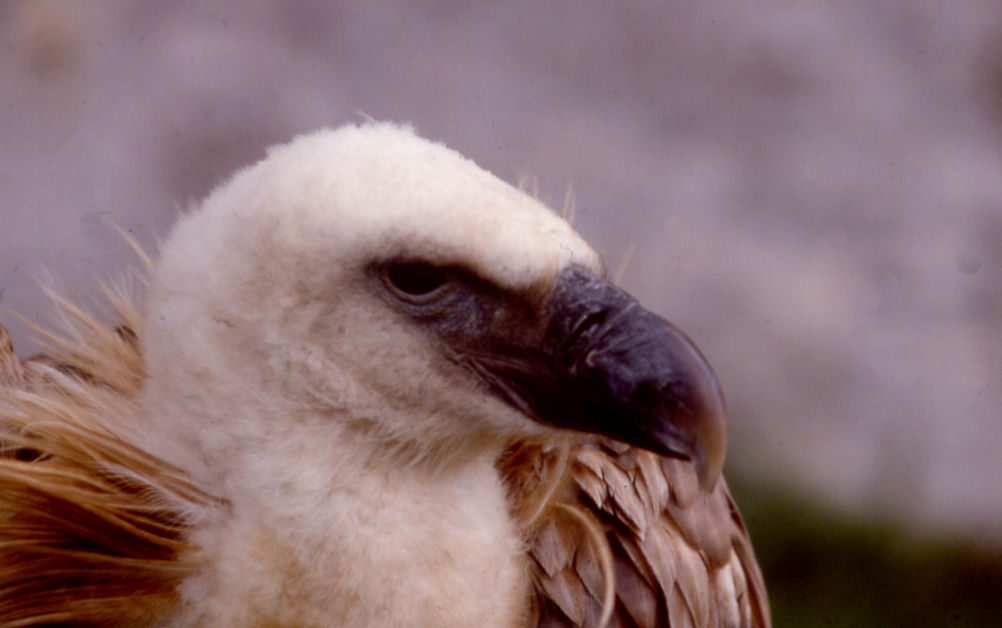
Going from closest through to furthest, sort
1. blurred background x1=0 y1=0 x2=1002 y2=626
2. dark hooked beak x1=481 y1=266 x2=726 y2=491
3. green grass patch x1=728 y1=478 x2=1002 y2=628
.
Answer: dark hooked beak x1=481 y1=266 x2=726 y2=491
green grass patch x1=728 y1=478 x2=1002 y2=628
blurred background x1=0 y1=0 x2=1002 y2=626

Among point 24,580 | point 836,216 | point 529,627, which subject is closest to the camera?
point 24,580

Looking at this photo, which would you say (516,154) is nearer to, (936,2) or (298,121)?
(298,121)

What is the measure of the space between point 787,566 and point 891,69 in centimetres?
136

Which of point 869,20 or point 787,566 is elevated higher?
point 869,20

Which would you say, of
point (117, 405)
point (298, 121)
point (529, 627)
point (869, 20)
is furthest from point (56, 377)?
point (869, 20)

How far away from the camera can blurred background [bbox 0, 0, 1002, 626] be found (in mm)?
2432

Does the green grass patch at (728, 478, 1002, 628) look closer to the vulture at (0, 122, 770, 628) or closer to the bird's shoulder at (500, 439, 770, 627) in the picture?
the bird's shoulder at (500, 439, 770, 627)

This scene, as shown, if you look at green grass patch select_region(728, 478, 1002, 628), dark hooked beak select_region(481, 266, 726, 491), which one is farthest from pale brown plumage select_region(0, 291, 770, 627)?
green grass patch select_region(728, 478, 1002, 628)

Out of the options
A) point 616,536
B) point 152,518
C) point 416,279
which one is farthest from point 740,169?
point 152,518

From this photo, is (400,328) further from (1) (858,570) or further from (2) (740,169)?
(2) (740,169)

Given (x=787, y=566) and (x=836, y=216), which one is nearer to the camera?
(x=787, y=566)

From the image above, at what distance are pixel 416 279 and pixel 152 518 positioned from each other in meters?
0.33

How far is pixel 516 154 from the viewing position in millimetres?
2650

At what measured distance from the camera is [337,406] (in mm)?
991
